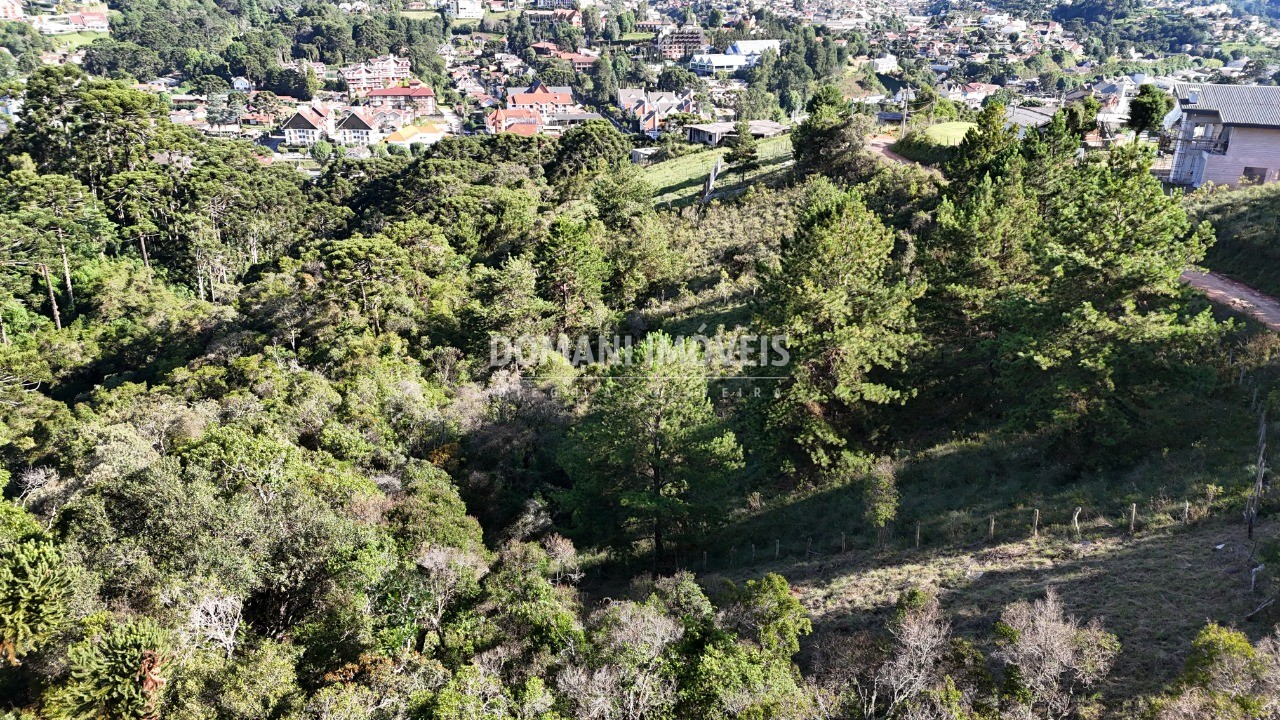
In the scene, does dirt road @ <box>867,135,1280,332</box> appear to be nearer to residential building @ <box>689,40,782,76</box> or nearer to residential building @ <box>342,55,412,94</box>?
residential building @ <box>689,40,782,76</box>

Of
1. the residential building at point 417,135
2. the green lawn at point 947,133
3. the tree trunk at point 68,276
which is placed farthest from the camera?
the residential building at point 417,135

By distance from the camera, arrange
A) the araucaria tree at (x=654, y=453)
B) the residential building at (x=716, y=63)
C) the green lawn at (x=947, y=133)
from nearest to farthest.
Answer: the araucaria tree at (x=654, y=453) → the green lawn at (x=947, y=133) → the residential building at (x=716, y=63)

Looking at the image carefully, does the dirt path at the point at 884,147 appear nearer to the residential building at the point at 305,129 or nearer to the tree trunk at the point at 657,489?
the tree trunk at the point at 657,489

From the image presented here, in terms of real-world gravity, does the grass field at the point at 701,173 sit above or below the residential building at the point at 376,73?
below

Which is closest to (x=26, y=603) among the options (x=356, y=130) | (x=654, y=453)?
(x=654, y=453)

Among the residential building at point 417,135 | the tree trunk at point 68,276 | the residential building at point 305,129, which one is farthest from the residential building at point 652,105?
the tree trunk at point 68,276

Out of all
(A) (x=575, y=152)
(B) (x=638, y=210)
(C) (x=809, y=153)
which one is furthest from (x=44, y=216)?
(C) (x=809, y=153)
